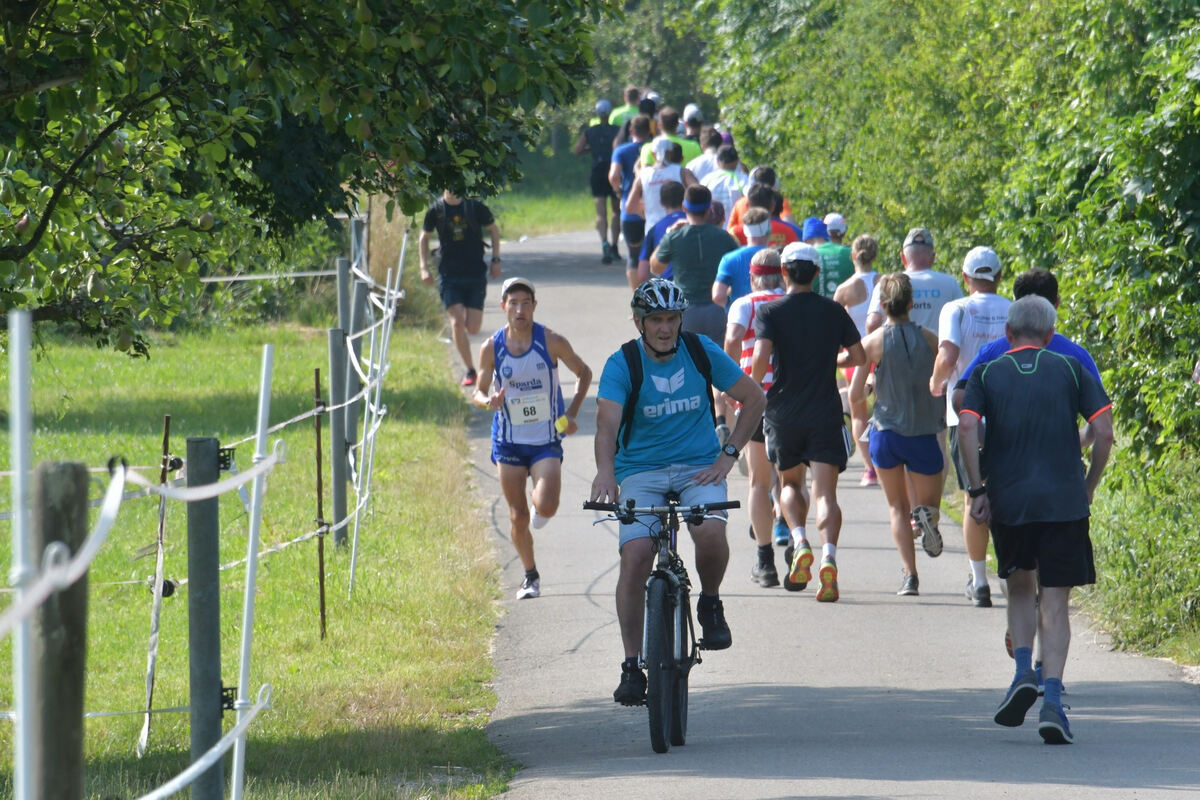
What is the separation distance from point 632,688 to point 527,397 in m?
3.18

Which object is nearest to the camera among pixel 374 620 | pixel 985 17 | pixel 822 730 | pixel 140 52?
pixel 140 52

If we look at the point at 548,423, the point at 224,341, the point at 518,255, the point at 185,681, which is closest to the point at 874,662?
the point at 548,423

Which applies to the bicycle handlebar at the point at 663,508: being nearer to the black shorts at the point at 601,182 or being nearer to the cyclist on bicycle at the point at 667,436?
the cyclist on bicycle at the point at 667,436

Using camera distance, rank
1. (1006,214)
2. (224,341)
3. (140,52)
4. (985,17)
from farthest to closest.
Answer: (224,341)
(985,17)
(1006,214)
(140,52)

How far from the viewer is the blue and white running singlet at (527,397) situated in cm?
1013

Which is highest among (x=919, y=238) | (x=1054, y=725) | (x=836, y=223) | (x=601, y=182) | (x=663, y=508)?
(x=601, y=182)

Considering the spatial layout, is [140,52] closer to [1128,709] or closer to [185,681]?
[185,681]

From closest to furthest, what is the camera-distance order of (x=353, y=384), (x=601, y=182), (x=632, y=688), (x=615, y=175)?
(x=632, y=688), (x=353, y=384), (x=615, y=175), (x=601, y=182)

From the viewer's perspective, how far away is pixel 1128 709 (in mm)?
7926

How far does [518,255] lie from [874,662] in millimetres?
20372

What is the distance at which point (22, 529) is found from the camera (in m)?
2.86

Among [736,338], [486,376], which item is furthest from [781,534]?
[486,376]

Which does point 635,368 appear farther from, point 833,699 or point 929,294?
point 929,294

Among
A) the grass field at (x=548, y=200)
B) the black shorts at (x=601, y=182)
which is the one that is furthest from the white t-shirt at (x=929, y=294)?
the grass field at (x=548, y=200)
